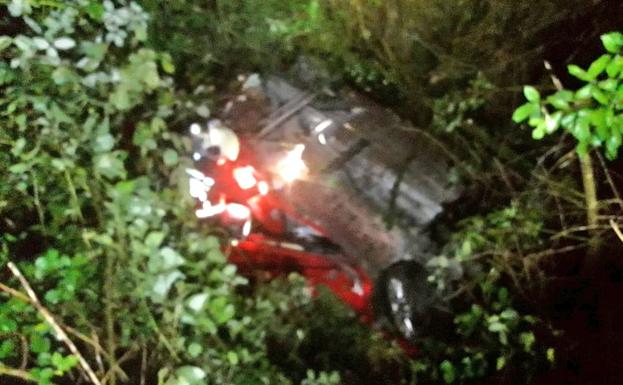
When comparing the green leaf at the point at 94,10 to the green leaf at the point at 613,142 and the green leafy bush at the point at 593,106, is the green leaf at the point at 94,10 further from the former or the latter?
the green leaf at the point at 613,142

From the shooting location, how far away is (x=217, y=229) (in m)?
3.07

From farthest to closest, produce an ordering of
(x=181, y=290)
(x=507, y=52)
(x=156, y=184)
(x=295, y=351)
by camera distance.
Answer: (x=507, y=52) < (x=295, y=351) < (x=156, y=184) < (x=181, y=290)

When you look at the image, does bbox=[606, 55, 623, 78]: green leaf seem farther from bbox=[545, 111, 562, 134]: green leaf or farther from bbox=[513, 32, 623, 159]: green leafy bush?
bbox=[545, 111, 562, 134]: green leaf

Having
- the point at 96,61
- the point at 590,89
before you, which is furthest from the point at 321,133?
the point at 590,89

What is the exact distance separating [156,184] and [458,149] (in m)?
2.08

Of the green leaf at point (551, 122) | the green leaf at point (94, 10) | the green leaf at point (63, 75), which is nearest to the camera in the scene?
the green leaf at point (551, 122)

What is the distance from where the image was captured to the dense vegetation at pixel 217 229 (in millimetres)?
2250

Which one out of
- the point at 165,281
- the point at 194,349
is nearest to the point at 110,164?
the point at 165,281

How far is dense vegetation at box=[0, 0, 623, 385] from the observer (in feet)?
7.38

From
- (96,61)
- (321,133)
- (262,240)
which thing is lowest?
(262,240)

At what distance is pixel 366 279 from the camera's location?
3525mm

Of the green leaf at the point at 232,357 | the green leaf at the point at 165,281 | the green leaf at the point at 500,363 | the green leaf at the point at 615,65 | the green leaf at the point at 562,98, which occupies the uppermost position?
the green leaf at the point at 615,65

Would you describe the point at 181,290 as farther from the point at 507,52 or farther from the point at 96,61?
the point at 507,52

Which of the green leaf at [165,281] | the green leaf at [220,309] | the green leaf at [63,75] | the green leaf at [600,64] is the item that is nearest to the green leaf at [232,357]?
the green leaf at [220,309]
